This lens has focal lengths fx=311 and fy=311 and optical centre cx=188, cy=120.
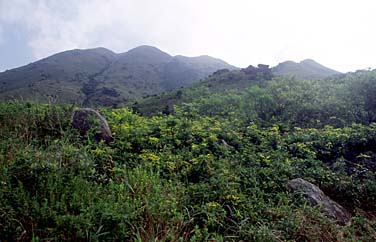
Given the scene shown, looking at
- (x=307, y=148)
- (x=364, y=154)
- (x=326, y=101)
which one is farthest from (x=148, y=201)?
(x=326, y=101)

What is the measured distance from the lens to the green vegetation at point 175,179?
3.00 metres

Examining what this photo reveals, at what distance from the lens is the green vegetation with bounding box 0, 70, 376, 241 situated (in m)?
3.00

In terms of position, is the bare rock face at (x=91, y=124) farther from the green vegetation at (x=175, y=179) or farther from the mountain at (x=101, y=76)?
the mountain at (x=101, y=76)

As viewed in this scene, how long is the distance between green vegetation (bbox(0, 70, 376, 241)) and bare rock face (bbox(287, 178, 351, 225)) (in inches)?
5.2

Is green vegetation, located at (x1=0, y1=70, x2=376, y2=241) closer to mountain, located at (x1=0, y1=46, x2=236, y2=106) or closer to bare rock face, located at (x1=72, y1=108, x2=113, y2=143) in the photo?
bare rock face, located at (x1=72, y1=108, x2=113, y2=143)

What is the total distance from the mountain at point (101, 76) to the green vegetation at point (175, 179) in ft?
73.7

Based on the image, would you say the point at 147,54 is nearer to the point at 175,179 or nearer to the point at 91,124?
Result: the point at 91,124

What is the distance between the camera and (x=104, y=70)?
54.1 m

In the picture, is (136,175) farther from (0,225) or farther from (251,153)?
(251,153)

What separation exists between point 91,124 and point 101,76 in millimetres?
43544

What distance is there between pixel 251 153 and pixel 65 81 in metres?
39.2

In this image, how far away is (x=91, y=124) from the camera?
5.80 m

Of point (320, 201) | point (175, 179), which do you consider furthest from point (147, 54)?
point (320, 201)

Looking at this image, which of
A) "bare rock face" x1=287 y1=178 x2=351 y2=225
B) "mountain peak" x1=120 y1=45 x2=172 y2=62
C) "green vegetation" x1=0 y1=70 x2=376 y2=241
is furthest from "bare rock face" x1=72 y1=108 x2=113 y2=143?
"mountain peak" x1=120 y1=45 x2=172 y2=62
